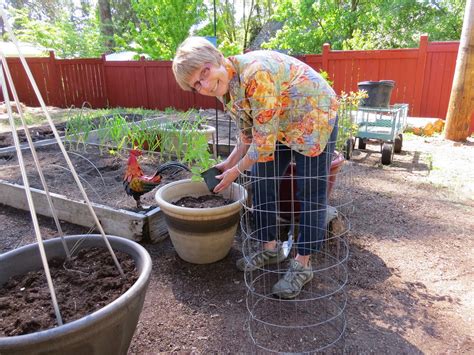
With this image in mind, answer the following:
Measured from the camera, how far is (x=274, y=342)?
1704 mm

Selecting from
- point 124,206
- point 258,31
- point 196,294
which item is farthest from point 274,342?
point 258,31

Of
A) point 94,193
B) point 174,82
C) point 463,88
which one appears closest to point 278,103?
point 94,193

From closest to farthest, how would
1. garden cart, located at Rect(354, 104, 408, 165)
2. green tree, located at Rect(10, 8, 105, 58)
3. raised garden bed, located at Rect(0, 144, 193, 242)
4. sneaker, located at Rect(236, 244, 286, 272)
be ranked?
1. sneaker, located at Rect(236, 244, 286, 272)
2. raised garden bed, located at Rect(0, 144, 193, 242)
3. garden cart, located at Rect(354, 104, 408, 165)
4. green tree, located at Rect(10, 8, 105, 58)

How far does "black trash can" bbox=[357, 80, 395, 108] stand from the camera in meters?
4.72

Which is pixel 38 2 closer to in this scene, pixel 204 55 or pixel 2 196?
pixel 2 196

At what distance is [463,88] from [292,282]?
197 inches

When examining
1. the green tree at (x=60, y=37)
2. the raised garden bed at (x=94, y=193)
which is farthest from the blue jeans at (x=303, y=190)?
the green tree at (x=60, y=37)

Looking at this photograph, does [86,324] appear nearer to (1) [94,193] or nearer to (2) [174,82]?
(1) [94,193]

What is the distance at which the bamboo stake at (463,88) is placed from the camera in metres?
5.28

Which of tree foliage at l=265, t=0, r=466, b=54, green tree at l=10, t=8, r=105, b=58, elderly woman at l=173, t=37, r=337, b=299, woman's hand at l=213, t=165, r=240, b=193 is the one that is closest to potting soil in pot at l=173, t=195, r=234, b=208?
elderly woman at l=173, t=37, r=337, b=299

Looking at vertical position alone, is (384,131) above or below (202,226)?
above

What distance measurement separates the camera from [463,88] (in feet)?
17.8

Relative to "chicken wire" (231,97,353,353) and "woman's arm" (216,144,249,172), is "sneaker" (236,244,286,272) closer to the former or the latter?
"chicken wire" (231,97,353,353)

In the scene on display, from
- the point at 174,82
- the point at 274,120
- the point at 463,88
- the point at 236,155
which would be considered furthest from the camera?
the point at 174,82
